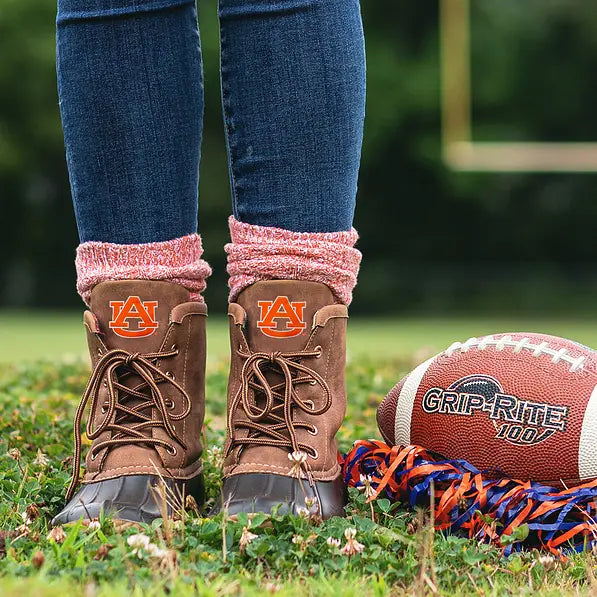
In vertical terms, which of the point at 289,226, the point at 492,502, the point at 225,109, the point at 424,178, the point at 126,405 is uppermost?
the point at 225,109

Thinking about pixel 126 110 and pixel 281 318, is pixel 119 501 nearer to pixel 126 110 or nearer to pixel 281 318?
pixel 281 318

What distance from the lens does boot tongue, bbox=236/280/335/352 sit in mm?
1464

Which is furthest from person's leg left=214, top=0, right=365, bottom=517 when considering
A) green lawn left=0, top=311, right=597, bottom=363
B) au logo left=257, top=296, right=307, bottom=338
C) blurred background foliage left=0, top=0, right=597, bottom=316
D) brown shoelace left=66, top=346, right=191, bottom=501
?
blurred background foliage left=0, top=0, right=597, bottom=316

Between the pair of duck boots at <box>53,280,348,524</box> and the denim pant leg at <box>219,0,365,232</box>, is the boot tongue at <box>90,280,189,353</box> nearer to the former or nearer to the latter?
the pair of duck boots at <box>53,280,348,524</box>

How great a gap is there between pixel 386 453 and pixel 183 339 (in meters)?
0.41

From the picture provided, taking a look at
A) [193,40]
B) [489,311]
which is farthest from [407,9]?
[193,40]

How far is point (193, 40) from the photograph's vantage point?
1.55 meters

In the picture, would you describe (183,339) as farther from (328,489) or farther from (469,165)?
(469,165)

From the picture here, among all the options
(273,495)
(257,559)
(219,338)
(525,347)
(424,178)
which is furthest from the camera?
(424,178)

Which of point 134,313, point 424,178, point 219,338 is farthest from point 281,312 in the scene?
point 424,178

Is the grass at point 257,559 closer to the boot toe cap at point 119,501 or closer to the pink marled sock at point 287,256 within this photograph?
the boot toe cap at point 119,501

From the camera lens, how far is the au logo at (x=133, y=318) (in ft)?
4.87

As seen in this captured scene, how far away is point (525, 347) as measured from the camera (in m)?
1.64

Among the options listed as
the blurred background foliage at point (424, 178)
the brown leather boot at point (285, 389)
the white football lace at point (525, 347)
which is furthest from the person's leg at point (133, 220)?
the blurred background foliage at point (424, 178)
